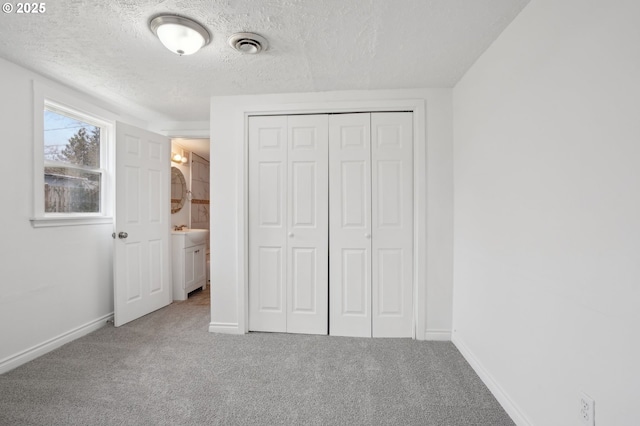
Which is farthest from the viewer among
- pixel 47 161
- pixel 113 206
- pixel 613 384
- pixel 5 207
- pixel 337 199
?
pixel 113 206

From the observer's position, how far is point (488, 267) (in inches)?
74.4

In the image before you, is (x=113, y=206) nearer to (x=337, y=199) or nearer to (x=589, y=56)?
(x=337, y=199)

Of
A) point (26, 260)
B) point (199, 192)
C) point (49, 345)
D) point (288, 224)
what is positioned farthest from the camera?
point (199, 192)

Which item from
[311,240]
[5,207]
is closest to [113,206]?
[5,207]

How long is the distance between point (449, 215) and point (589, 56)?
1571mm

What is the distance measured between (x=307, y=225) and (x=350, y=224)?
423 millimetres

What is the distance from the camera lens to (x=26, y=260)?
2.17 meters

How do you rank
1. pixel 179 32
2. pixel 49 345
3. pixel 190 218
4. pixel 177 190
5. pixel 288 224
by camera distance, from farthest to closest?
pixel 190 218 → pixel 177 190 → pixel 288 224 → pixel 49 345 → pixel 179 32

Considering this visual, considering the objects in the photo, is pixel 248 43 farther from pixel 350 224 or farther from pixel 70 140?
pixel 70 140

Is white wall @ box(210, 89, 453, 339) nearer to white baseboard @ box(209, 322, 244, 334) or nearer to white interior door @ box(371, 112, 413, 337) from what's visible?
white baseboard @ box(209, 322, 244, 334)

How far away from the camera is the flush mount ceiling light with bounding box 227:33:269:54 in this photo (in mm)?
1749

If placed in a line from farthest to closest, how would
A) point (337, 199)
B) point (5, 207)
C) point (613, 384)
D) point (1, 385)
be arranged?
point (337, 199), point (5, 207), point (1, 385), point (613, 384)

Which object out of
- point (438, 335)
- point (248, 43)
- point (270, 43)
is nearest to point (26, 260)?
point (248, 43)

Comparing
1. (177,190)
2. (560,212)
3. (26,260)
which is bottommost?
(26,260)
